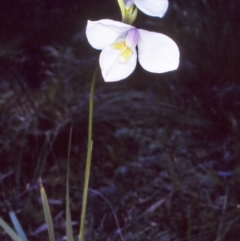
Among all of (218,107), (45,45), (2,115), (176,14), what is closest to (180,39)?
(176,14)

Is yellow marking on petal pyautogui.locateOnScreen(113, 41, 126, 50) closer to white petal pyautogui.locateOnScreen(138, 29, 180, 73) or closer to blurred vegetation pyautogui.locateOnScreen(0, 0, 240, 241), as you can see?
white petal pyautogui.locateOnScreen(138, 29, 180, 73)

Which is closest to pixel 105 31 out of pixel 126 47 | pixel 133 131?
pixel 126 47

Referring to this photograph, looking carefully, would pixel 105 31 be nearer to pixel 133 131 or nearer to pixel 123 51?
pixel 123 51

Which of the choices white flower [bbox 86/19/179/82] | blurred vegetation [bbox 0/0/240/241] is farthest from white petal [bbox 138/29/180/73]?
blurred vegetation [bbox 0/0/240/241]

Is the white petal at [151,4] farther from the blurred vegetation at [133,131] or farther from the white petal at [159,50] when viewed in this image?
the blurred vegetation at [133,131]

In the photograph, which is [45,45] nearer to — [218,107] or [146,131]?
[146,131]

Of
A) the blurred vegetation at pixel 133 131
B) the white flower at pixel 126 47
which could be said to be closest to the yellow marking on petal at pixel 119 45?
the white flower at pixel 126 47
